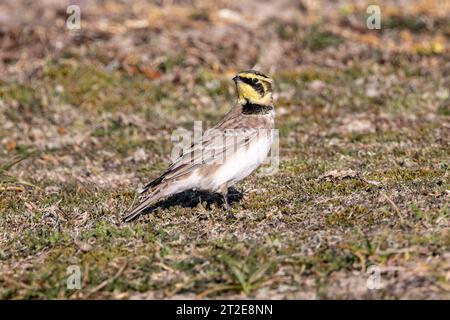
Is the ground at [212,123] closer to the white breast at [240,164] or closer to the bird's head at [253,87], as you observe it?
the white breast at [240,164]

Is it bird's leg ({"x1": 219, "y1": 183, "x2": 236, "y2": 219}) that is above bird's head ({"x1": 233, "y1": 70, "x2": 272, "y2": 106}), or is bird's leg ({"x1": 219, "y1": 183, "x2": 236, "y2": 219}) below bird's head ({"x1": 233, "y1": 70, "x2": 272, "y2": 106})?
below

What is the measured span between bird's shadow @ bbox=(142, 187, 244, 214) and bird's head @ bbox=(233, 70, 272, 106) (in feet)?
4.15

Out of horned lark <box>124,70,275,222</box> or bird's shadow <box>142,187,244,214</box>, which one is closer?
horned lark <box>124,70,275,222</box>

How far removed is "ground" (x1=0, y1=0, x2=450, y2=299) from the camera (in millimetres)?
7652

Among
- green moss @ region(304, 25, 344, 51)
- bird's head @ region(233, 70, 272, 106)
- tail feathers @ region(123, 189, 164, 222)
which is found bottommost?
tail feathers @ region(123, 189, 164, 222)

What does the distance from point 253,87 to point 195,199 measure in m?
1.68

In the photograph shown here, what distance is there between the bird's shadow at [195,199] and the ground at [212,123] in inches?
2.7

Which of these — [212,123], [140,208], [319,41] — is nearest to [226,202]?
[140,208]

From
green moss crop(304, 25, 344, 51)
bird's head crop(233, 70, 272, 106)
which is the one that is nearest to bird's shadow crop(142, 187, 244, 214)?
bird's head crop(233, 70, 272, 106)

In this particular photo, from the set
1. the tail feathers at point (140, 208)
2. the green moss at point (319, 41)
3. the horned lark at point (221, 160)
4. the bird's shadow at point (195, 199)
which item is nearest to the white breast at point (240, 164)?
the horned lark at point (221, 160)

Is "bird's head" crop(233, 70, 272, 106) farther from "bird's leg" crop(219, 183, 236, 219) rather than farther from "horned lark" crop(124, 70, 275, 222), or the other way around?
"bird's leg" crop(219, 183, 236, 219)

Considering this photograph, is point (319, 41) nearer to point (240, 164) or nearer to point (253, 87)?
point (253, 87)
